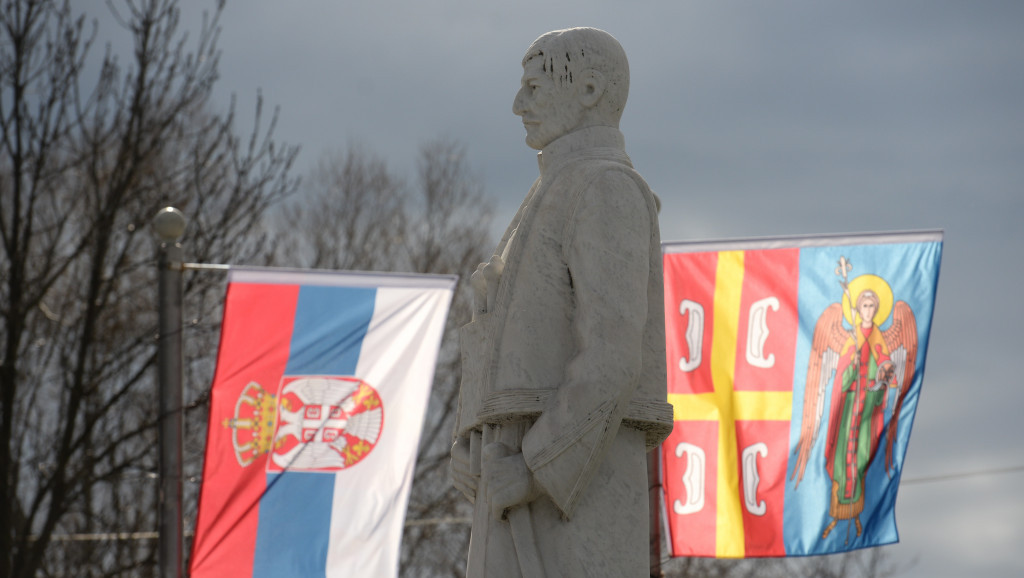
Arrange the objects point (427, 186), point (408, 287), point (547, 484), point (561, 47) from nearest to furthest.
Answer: point (547, 484) → point (561, 47) → point (408, 287) → point (427, 186)

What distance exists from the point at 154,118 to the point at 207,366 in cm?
395

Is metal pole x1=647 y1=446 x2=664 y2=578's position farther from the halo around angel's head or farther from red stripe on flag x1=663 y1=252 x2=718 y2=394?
the halo around angel's head

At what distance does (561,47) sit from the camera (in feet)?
15.6

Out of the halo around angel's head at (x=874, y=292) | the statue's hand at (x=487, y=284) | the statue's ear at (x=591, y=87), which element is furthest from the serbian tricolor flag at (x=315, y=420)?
the statue's ear at (x=591, y=87)

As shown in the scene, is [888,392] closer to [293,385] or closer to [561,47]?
[293,385]

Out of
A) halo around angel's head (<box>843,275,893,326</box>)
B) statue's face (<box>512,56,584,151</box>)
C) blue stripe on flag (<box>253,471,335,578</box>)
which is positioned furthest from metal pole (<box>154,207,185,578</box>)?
statue's face (<box>512,56,584,151</box>)

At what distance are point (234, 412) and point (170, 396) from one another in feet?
1.65

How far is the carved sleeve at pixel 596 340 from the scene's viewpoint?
166 inches

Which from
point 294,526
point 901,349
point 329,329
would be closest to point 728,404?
point 901,349

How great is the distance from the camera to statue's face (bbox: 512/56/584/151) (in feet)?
15.7

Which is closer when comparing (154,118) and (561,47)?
(561,47)

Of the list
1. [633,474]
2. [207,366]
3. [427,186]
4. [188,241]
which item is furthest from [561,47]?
[427,186]

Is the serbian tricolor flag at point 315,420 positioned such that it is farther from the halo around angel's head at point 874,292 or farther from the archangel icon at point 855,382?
the halo around angel's head at point 874,292

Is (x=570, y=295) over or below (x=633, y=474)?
over
